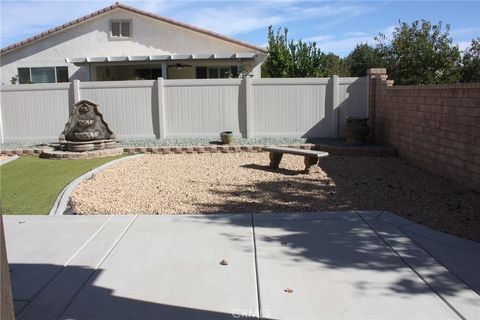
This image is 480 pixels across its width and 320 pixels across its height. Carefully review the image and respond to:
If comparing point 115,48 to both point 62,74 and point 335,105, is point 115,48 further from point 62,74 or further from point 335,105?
point 335,105

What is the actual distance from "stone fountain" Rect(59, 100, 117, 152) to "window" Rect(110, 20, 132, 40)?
42.9ft

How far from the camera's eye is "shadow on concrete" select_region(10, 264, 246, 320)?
3.81 metres

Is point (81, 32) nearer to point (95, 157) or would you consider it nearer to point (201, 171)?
point (95, 157)

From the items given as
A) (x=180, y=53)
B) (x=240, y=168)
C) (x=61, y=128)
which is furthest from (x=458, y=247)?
(x=180, y=53)

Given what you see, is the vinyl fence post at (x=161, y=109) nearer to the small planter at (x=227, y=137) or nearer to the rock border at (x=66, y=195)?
the small planter at (x=227, y=137)

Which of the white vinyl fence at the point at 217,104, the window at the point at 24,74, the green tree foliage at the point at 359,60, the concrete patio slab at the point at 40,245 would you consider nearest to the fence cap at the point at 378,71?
the white vinyl fence at the point at 217,104

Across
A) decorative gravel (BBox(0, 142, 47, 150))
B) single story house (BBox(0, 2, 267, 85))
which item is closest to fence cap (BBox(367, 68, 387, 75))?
decorative gravel (BBox(0, 142, 47, 150))

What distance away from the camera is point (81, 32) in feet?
85.3

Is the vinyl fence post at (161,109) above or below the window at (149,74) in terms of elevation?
below

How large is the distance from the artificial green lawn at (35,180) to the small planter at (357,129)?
21.1 feet

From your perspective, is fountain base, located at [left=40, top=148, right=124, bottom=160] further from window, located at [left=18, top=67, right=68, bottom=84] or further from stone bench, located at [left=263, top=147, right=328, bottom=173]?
window, located at [left=18, top=67, right=68, bottom=84]

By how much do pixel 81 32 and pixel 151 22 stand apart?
3790mm

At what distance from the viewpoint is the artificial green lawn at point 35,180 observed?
7.53 metres

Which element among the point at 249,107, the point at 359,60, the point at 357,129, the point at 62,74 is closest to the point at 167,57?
the point at 62,74
